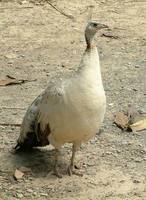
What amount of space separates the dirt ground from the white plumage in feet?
1.31

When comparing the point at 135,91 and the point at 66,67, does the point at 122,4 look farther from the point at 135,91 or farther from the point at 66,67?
the point at 135,91

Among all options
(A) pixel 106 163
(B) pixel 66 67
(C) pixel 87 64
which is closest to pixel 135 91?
(B) pixel 66 67

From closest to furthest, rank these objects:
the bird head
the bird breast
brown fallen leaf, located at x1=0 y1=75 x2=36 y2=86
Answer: the bird breast < the bird head < brown fallen leaf, located at x1=0 y1=75 x2=36 y2=86

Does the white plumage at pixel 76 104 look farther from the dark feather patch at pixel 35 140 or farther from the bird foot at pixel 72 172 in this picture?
the bird foot at pixel 72 172

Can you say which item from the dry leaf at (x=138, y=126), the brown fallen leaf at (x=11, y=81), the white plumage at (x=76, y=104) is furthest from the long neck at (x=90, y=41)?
the brown fallen leaf at (x=11, y=81)

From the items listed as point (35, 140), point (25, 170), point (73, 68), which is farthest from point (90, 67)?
point (73, 68)

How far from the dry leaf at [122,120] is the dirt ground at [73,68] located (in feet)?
0.19

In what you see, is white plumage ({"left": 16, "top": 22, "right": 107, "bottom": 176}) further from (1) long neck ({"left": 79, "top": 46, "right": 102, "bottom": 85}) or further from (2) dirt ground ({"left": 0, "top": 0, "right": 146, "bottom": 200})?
(2) dirt ground ({"left": 0, "top": 0, "right": 146, "bottom": 200})

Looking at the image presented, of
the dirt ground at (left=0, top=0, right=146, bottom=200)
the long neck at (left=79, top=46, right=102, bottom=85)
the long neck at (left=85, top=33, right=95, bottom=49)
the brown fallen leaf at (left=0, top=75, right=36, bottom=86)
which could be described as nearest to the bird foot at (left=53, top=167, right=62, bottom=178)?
the dirt ground at (left=0, top=0, right=146, bottom=200)

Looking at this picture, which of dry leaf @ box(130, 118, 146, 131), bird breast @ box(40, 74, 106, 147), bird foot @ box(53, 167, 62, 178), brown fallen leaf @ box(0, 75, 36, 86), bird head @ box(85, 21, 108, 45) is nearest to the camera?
bird breast @ box(40, 74, 106, 147)

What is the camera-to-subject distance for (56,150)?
507 cm

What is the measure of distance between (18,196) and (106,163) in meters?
0.87

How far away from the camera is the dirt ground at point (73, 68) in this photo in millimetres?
4926

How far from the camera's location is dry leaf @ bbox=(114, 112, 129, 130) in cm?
583
